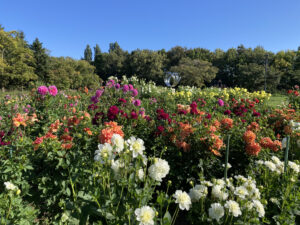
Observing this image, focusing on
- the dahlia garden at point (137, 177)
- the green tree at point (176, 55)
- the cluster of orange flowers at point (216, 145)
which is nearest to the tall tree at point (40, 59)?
the green tree at point (176, 55)

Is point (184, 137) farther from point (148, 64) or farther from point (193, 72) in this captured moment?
point (148, 64)

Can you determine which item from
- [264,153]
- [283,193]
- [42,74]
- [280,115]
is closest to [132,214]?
[283,193]

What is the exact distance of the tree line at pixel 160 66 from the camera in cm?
1582

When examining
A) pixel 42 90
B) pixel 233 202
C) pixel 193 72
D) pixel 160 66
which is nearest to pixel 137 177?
pixel 233 202

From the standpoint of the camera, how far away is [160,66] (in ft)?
91.8

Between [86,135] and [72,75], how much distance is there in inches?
910

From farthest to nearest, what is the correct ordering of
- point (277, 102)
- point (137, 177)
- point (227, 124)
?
point (277, 102), point (227, 124), point (137, 177)

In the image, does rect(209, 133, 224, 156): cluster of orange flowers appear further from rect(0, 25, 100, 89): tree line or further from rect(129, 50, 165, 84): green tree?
rect(129, 50, 165, 84): green tree

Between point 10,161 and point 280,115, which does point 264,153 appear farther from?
point 10,161

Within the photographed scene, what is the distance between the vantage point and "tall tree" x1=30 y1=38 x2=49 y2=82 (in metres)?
20.5

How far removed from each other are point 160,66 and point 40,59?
16.0 meters

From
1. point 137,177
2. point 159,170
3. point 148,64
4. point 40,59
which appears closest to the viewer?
point 159,170

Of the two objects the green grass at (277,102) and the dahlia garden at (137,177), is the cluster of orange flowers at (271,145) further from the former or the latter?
the green grass at (277,102)

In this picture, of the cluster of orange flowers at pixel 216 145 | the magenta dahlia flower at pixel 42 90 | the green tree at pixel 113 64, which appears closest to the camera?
the cluster of orange flowers at pixel 216 145
